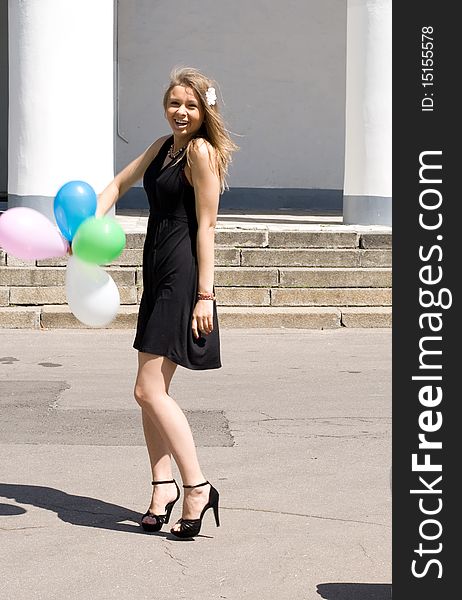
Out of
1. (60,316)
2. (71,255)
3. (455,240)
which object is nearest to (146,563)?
(71,255)

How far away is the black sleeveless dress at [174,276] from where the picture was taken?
5449 millimetres

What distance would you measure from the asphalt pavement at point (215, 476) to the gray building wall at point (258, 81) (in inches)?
301

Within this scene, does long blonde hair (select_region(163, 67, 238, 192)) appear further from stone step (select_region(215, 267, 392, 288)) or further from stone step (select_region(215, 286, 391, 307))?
stone step (select_region(215, 267, 392, 288))

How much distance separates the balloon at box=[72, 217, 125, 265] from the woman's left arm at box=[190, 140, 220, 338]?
1.13ft

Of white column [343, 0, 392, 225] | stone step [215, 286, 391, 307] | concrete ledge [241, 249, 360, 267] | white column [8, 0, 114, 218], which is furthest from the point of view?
white column [343, 0, 392, 225]

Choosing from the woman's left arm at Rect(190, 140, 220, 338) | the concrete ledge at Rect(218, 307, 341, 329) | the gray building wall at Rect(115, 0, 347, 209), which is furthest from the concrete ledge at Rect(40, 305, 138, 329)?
the gray building wall at Rect(115, 0, 347, 209)

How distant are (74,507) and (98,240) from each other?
1.39 metres

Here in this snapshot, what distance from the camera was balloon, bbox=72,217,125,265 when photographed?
531 centimetres

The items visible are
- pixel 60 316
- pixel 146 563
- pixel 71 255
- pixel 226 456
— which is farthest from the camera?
pixel 60 316

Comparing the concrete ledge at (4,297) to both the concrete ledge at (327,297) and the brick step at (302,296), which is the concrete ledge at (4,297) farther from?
the concrete ledge at (327,297)

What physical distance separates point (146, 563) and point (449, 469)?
1.73 meters

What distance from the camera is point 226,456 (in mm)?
6949

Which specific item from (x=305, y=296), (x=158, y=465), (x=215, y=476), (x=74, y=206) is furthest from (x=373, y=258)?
(x=74, y=206)

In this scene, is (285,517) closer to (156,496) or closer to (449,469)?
(156,496)
